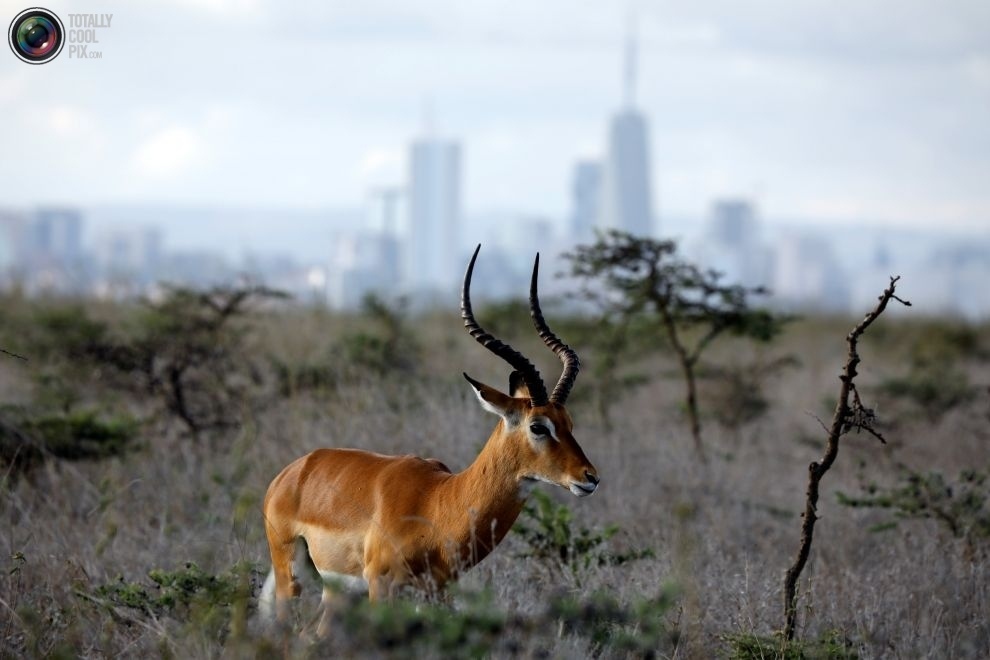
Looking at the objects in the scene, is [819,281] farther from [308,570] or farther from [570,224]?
[308,570]

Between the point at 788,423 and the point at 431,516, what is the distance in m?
12.0

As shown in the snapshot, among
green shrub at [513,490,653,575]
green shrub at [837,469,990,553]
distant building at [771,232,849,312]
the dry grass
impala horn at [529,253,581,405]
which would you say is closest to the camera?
impala horn at [529,253,581,405]

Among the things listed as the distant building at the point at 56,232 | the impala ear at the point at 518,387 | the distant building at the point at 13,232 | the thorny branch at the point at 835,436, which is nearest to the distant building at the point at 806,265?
the distant building at the point at 56,232

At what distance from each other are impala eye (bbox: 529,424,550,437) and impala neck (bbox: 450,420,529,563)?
0.52 feet

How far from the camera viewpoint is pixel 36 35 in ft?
28.0

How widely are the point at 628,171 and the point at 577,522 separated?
131 meters

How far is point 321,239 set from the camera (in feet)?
267

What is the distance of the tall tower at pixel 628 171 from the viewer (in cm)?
12750

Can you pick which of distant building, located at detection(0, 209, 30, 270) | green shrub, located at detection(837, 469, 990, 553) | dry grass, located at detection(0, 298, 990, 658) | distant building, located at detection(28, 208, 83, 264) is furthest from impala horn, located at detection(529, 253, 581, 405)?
distant building, located at detection(0, 209, 30, 270)

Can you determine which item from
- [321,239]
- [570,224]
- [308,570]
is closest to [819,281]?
[570,224]

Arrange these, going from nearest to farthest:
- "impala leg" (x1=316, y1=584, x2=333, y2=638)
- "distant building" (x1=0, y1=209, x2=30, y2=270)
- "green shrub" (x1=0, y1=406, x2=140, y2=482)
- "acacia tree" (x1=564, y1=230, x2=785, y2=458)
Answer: "impala leg" (x1=316, y1=584, x2=333, y2=638)
"green shrub" (x1=0, y1=406, x2=140, y2=482)
"acacia tree" (x1=564, y1=230, x2=785, y2=458)
"distant building" (x1=0, y1=209, x2=30, y2=270)

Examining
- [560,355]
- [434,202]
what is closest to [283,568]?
[560,355]

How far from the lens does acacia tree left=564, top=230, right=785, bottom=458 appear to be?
12.0 metres

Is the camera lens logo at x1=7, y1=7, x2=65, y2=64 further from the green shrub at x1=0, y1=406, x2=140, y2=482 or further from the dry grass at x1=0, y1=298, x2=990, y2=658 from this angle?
the dry grass at x1=0, y1=298, x2=990, y2=658
